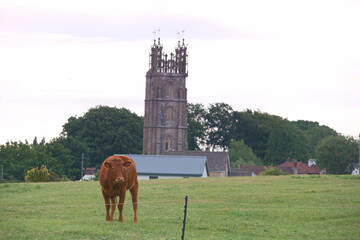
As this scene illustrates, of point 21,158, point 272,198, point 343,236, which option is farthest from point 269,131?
point 343,236

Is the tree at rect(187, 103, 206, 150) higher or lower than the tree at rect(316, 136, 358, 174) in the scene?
higher

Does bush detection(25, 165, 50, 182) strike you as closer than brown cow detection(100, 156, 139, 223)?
No

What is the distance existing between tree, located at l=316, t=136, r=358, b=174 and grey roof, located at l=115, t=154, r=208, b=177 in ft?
111

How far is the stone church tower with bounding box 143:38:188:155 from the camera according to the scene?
122250mm

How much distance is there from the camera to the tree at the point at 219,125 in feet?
493

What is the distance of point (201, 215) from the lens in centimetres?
3006

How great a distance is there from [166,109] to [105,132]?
1468 centimetres

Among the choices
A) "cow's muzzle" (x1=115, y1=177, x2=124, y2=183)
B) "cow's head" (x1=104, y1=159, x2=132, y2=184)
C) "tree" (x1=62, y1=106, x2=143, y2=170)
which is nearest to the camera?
"cow's muzzle" (x1=115, y1=177, x2=124, y2=183)

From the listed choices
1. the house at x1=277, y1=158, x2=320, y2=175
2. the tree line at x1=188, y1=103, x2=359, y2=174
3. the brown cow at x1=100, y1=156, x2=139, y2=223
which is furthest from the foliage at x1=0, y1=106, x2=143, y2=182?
the brown cow at x1=100, y1=156, x2=139, y2=223

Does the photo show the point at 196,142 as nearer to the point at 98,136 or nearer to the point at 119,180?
the point at 98,136

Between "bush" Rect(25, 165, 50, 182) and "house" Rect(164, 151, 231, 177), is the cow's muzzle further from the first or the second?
"house" Rect(164, 151, 231, 177)

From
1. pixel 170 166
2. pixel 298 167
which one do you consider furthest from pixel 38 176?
pixel 298 167

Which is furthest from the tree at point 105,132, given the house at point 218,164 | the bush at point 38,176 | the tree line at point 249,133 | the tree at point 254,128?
the bush at point 38,176

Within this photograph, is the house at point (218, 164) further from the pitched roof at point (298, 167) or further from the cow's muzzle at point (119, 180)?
the cow's muzzle at point (119, 180)
